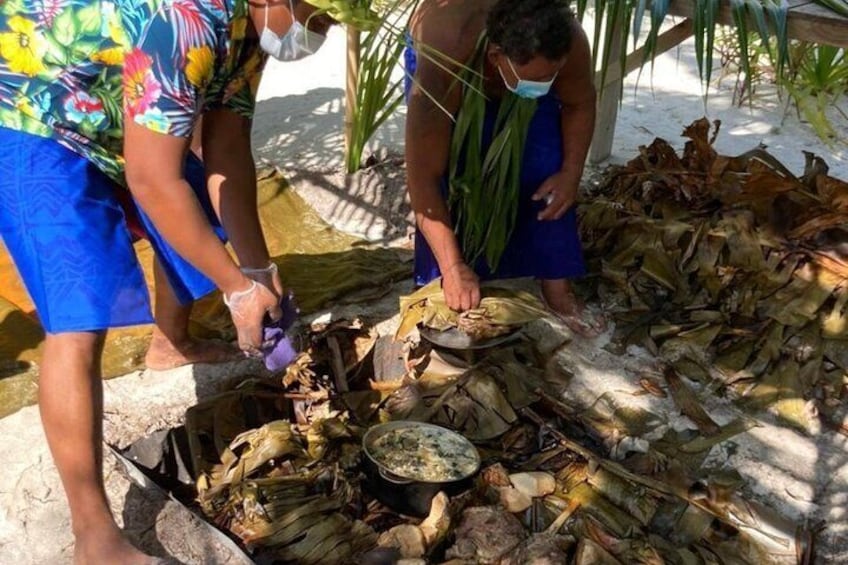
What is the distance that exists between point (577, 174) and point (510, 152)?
25 centimetres

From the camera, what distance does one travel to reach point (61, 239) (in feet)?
6.43

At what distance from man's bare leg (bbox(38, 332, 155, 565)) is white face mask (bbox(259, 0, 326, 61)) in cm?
71

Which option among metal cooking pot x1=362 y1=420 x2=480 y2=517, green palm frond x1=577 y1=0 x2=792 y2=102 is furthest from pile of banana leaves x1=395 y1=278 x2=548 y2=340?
green palm frond x1=577 y1=0 x2=792 y2=102

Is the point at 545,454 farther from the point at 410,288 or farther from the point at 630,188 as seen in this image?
the point at 630,188

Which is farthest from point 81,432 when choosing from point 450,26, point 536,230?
point 536,230

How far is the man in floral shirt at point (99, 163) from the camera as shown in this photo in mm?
1737

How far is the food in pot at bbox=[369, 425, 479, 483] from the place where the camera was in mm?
2242

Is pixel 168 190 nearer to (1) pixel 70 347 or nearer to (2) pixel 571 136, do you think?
(1) pixel 70 347

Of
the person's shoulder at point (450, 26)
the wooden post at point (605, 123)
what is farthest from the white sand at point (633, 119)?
the person's shoulder at point (450, 26)

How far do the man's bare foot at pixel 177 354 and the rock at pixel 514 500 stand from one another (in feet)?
3.38

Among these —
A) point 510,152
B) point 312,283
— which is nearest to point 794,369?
point 510,152

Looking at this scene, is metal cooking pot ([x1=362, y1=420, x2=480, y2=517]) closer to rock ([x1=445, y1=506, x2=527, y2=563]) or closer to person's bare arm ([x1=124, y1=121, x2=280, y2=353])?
rock ([x1=445, y1=506, x2=527, y2=563])

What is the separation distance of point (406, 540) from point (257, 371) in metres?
0.94

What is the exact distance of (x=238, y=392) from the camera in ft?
8.68
